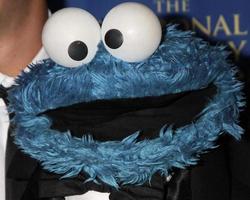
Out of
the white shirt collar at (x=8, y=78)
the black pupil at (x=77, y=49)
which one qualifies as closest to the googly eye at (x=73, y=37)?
the black pupil at (x=77, y=49)

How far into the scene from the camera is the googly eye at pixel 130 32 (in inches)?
20.6

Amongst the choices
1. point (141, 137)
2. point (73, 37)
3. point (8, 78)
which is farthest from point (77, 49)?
point (8, 78)

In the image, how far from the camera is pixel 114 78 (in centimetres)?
53

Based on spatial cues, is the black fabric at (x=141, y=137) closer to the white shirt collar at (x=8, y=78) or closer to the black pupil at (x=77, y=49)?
the black pupil at (x=77, y=49)

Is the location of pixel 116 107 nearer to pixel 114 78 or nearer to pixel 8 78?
pixel 114 78

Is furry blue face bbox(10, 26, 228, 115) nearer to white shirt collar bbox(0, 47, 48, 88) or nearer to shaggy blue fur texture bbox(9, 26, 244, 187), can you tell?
shaggy blue fur texture bbox(9, 26, 244, 187)

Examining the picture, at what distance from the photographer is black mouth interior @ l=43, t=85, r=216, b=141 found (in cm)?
54

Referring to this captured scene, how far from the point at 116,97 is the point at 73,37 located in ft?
0.26

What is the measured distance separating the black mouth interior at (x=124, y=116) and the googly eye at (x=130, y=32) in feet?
0.17

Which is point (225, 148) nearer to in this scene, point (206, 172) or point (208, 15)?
point (206, 172)

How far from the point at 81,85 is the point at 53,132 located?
0.07 m

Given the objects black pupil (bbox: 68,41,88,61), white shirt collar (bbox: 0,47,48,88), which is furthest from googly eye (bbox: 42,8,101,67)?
white shirt collar (bbox: 0,47,48,88)

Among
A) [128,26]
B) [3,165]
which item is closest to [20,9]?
[3,165]

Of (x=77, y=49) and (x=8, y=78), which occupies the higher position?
(x=77, y=49)
